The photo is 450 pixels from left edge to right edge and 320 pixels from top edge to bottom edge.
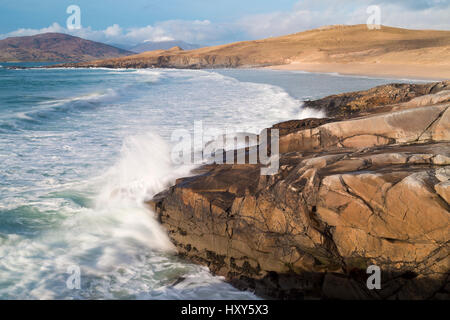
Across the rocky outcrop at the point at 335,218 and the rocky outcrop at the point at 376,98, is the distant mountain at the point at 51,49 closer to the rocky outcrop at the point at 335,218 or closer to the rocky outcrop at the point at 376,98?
the rocky outcrop at the point at 376,98

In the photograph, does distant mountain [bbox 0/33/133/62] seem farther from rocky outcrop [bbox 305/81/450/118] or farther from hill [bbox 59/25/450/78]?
rocky outcrop [bbox 305/81/450/118]

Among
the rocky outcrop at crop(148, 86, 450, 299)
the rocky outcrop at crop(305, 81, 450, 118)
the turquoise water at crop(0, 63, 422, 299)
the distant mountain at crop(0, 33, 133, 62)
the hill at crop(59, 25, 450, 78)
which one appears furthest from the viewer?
the distant mountain at crop(0, 33, 133, 62)

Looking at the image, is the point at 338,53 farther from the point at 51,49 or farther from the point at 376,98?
the point at 51,49

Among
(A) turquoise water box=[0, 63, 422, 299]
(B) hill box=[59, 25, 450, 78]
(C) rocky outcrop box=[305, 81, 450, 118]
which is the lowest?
(A) turquoise water box=[0, 63, 422, 299]

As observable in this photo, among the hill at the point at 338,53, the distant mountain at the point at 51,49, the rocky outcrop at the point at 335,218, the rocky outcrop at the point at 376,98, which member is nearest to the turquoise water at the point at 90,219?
the rocky outcrop at the point at 335,218

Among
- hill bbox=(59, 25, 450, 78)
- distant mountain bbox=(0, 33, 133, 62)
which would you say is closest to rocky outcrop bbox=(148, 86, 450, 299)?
hill bbox=(59, 25, 450, 78)
